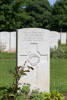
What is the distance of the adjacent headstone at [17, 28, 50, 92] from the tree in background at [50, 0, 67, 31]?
48905 mm

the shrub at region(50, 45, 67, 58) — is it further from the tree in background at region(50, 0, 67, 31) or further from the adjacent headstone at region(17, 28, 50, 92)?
the tree in background at region(50, 0, 67, 31)

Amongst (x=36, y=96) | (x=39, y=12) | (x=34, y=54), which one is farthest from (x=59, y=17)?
(x=36, y=96)

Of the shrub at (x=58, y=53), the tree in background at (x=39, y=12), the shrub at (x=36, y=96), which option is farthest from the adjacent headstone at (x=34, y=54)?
the tree in background at (x=39, y=12)

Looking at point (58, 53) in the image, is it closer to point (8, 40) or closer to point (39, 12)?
point (8, 40)

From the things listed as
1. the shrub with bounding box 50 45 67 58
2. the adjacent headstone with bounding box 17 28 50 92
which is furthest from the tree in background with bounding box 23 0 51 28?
the adjacent headstone with bounding box 17 28 50 92

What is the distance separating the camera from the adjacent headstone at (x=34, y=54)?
690cm

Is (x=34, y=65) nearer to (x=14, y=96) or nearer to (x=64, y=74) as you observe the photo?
(x=14, y=96)

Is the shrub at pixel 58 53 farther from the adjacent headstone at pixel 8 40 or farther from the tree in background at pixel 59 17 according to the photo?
the tree in background at pixel 59 17

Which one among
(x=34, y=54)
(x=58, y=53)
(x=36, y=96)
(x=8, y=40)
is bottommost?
(x=36, y=96)

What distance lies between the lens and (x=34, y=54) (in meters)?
6.98

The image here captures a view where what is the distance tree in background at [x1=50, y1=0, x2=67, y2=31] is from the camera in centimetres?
5666

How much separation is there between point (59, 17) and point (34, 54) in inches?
2032

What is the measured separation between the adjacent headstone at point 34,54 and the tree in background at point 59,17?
4891cm

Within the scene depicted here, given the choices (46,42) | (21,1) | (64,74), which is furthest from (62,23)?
(46,42)
